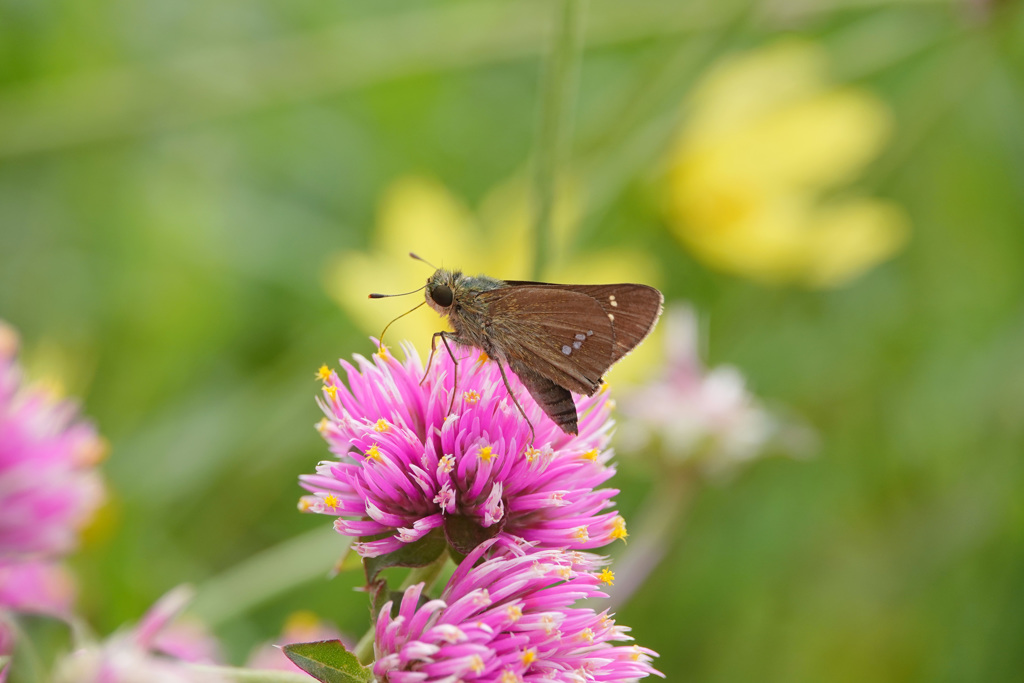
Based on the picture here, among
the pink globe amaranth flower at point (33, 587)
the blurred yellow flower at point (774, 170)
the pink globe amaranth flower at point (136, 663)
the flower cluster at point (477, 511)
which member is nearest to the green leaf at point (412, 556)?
the flower cluster at point (477, 511)

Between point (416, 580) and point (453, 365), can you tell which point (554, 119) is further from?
point (416, 580)

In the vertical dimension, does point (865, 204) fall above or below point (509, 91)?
below

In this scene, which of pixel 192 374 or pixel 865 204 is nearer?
pixel 192 374

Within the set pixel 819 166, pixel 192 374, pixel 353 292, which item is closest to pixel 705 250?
pixel 819 166

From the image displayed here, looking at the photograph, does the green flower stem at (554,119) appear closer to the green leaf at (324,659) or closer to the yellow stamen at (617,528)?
the yellow stamen at (617,528)

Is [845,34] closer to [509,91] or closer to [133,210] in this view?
[509,91]

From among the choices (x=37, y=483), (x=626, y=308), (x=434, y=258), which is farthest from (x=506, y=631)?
(x=434, y=258)
